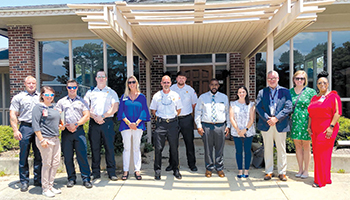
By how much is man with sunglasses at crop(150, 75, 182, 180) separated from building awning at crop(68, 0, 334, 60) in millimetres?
1121

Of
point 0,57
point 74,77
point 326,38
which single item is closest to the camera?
point 326,38

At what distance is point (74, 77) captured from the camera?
7.12 meters

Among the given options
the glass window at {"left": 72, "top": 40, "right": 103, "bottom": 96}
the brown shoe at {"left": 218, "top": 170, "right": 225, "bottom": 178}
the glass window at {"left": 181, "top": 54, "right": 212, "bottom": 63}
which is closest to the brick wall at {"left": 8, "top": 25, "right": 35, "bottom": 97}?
the glass window at {"left": 72, "top": 40, "right": 103, "bottom": 96}

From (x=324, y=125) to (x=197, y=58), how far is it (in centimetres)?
446

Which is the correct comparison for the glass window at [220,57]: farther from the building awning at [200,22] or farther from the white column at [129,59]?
the white column at [129,59]

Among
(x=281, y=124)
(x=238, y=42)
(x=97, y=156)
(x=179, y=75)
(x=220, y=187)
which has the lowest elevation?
(x=220, y=187)

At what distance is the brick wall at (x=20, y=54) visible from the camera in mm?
6637

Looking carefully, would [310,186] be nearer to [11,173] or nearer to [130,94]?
[130,94]

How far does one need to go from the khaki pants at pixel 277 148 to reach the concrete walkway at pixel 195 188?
0.23 metres

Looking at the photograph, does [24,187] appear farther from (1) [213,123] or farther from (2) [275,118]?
(2) [275,118]

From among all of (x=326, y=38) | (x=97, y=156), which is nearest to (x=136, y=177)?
(x=97, y=156)

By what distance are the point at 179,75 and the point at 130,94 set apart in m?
1.10

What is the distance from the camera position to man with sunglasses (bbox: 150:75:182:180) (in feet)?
14.2

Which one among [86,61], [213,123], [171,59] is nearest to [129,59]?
[213,123]
